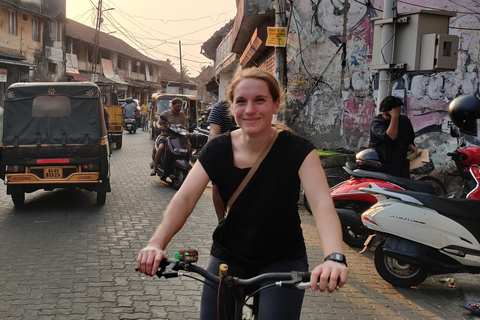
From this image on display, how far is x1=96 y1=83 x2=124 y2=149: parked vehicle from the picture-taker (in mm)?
20594

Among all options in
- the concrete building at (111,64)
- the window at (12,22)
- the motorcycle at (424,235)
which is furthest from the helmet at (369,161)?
the concrete building at (111,64)

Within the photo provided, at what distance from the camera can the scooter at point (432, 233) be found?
494 cm

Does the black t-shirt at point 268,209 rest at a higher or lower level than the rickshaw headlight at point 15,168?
higher

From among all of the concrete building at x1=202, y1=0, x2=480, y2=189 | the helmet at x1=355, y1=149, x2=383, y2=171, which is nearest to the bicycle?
the helmet at x1=355, y1=149, x2=383, y2=171

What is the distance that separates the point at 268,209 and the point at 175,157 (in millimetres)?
8741

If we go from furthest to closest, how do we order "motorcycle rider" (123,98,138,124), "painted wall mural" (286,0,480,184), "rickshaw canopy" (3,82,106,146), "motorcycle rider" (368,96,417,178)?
"motorcycle rider" (123,98,138,124)
"painted wall mural" (286,0,480,184)
"rickshaw canopy" (3,82,106,146)
"motorcycle rider" (368,96,417,178)

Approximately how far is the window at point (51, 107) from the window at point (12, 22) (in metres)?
28.4

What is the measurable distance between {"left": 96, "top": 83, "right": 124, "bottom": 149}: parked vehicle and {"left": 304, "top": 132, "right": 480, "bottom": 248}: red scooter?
13.4 m

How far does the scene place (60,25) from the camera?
42.6 metres

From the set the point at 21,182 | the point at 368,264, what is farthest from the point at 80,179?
the point at 368,264

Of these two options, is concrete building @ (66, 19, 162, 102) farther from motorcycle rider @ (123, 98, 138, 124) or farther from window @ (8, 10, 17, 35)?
motorcycle rider @ (123, 98, 138, 124)

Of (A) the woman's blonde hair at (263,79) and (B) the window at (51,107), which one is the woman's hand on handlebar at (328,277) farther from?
(B) the window at (51,107)

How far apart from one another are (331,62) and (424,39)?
212 inches

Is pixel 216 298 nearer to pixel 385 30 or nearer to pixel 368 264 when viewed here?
pixel 368 264
